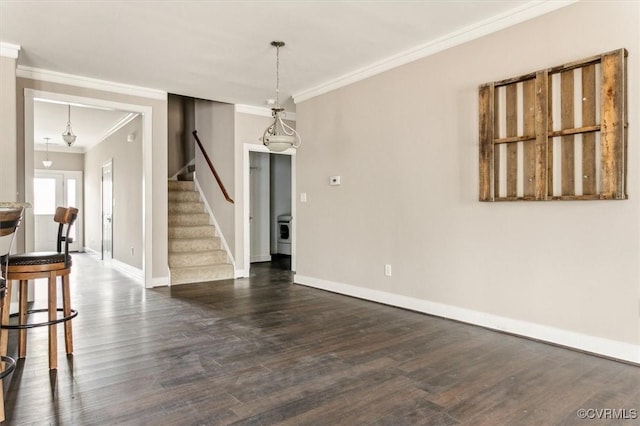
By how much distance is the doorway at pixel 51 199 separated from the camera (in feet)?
32.7

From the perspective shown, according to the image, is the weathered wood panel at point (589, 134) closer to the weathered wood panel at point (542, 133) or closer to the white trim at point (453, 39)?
the weathered wood panel at point (542, 133)

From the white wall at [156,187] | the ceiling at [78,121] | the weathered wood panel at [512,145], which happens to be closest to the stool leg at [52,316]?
the white wall at [156,187]

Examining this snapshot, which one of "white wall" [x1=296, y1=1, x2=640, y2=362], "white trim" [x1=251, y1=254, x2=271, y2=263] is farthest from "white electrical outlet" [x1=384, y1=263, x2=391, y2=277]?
"white trim" [x1=251, y1=254, x2=271, y2=263]

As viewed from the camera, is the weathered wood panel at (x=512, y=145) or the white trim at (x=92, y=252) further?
the white trim at (x=92, y=252)

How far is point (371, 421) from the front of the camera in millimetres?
1926

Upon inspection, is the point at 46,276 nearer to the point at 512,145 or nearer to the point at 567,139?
the point at 512,145

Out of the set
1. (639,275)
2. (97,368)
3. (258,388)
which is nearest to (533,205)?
(639,275)

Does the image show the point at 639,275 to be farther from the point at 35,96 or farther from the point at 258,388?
the point at 35,96

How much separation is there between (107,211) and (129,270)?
2.23m

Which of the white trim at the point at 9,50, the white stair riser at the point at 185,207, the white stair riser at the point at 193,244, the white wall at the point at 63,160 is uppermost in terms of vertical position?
the white trim at the point at 9,50

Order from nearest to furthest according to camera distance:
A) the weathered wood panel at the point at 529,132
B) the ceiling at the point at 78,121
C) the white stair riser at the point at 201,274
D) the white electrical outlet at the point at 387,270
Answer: the weathered wood panel at the point at 529,132, the white electrical outlet at the point at 387,270, the white stair riser at the point at 201,274, the ceiling at the point at 78,121

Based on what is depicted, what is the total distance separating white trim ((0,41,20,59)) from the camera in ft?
12.5

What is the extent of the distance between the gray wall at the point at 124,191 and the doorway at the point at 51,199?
150 centimetres

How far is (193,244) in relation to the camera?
621cm
